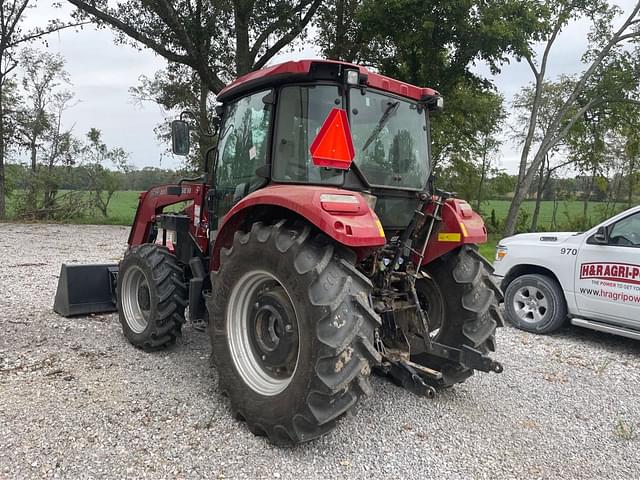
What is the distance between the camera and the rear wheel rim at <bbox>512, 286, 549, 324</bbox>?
6.02 metres

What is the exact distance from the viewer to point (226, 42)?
47.1ft

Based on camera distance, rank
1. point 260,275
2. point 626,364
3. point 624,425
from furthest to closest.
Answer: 1. point 626,364
2. point 624,425
3. point 260,275

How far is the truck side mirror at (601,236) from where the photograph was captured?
5.42m

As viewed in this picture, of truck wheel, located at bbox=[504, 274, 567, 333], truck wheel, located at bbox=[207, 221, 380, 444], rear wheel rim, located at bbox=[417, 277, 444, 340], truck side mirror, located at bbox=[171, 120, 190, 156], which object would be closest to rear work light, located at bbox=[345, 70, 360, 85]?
truck wheel, located at bbox=[207, 221, 380, 444]

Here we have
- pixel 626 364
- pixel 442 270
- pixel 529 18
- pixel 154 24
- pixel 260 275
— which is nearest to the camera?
pixel 260 275

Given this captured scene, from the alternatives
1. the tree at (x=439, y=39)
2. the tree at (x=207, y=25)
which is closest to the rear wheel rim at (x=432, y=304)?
the tree at (x=439, y=39)

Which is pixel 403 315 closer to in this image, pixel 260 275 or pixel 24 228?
pixel 260 275

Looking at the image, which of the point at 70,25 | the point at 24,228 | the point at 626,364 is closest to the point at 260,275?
the point at 626,364

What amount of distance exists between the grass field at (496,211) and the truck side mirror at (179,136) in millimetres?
17139

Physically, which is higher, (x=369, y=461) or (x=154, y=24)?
(x=154, y=24)

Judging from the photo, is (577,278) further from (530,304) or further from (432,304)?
(432,304)

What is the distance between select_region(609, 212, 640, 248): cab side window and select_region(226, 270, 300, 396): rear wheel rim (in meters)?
4.21

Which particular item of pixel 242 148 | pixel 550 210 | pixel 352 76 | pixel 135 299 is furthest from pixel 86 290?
pixel 550 210

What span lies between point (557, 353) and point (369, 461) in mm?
3346
